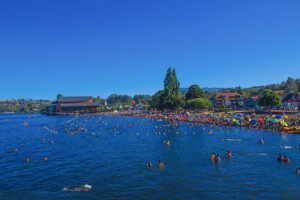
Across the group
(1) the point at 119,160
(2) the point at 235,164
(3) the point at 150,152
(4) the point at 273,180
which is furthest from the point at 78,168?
(4) the point at 273,180

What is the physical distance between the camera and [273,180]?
2888cm

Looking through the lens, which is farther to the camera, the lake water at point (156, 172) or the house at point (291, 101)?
the house at point (291, 101)

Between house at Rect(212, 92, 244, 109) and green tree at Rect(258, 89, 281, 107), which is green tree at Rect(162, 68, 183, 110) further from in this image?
green tree at Rect(258, 89, 281, 107)

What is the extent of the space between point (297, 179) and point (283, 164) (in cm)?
580

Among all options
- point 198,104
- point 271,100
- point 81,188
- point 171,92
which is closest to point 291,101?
point 271,100

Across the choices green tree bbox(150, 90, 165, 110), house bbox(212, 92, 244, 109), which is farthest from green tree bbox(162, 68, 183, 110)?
house bbox(212, 92, 244, 109)

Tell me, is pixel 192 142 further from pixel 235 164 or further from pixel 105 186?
pixel 105 186

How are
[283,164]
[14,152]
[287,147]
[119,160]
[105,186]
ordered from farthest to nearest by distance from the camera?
[14,152] < [287,147] < [119,160] < [283,164] < [105,186]

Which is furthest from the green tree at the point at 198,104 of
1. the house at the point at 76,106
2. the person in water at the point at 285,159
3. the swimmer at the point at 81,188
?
the swimmer at the point at 81,188

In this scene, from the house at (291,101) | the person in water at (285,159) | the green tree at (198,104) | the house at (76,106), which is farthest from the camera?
the house at (76,106)

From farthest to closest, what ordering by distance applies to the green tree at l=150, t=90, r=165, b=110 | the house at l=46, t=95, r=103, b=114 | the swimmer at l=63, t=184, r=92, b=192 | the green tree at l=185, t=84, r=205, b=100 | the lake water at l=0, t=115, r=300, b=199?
the house at l=46, t=95, r=103, b=114, the green tree at l=185, t=84, r=205, b=100, the green tree at l=150, t=90, r=165, b=110, the swimmer at l=63, t=184, r=92, b=192, the lake water at l=0, t=115, r=300, b=199

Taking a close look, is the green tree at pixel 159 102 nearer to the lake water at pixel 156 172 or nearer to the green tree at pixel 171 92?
the green tree at pixel 171 92

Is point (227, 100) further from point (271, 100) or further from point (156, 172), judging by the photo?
point (156, 172)

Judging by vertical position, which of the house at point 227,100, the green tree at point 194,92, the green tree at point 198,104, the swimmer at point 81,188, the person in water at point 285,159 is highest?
the green tree at point 194,92
